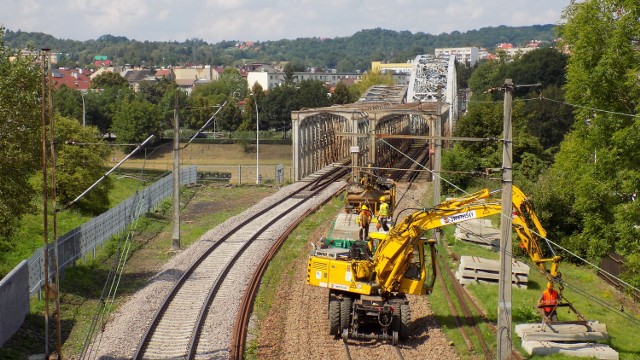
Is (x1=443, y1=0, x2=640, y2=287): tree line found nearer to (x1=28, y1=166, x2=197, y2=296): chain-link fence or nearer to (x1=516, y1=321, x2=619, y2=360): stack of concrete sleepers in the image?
(x1=516, y1=321, x2=619, y2=360): stack of concrete sleepers

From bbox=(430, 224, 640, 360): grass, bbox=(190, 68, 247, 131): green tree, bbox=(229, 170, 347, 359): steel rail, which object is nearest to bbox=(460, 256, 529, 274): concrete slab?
bbox=(430, 224, 640, 360): grass

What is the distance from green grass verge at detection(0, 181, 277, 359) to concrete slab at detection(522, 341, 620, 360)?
10021 mm

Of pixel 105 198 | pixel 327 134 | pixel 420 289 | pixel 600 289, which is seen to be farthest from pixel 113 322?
pixel 327 134

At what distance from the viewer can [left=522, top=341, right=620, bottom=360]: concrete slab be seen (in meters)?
16.1

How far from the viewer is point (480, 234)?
29625mm

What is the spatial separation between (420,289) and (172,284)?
27.4ft

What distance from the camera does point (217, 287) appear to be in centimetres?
2291

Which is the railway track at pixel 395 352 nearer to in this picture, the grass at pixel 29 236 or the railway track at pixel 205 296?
the railway track at pixel 205 296

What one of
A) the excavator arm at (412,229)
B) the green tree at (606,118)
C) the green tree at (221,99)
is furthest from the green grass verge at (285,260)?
the green tree at (221,99)

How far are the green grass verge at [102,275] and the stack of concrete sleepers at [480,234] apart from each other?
10.4 meters

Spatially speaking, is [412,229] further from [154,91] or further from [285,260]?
[154,91]

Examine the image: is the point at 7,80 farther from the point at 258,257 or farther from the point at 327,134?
the point at 327,134

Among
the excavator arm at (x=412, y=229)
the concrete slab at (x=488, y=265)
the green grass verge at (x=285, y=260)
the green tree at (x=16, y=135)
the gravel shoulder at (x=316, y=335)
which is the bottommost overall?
the green grass verge at (x=285, y=260)

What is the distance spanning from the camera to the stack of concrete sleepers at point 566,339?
641 inches
